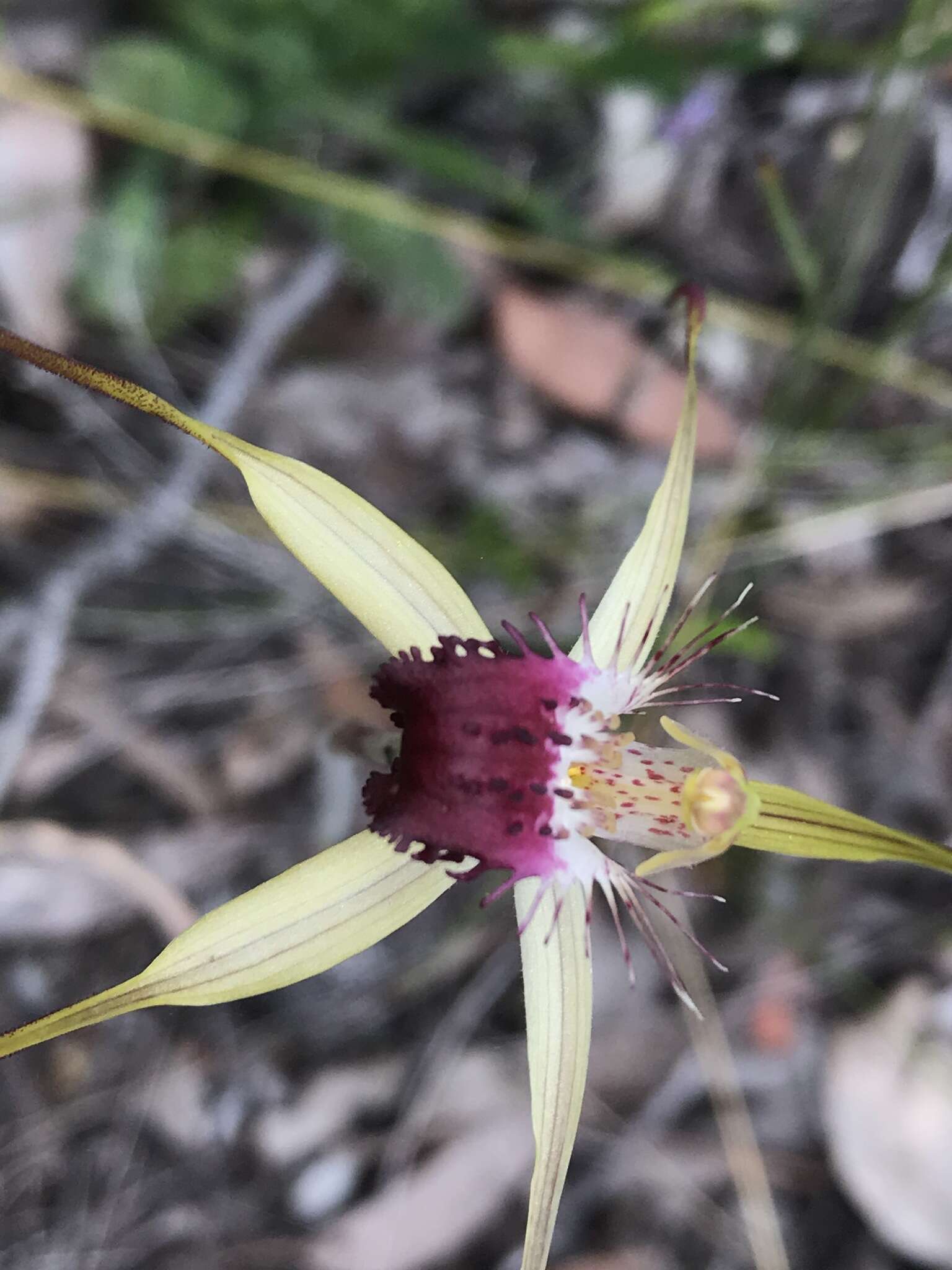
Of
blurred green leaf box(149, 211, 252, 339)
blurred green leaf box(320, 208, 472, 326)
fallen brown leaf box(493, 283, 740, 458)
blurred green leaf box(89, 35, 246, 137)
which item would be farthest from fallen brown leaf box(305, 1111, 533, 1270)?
blurred green leaf box(89, 35, 246, 137)

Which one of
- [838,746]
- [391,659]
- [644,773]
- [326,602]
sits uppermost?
[326,602]

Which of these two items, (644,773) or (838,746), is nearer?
(644,773)

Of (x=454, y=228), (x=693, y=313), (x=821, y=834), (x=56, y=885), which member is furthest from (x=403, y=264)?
(x=821, y=834)

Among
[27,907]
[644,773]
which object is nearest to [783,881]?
[644,773]

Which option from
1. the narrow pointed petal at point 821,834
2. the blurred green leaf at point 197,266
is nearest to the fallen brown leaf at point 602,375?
the blurred green leaf at point 197,266

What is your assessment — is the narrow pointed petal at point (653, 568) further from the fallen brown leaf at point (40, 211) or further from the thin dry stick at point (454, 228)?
the fallen brown leaf at point (40, 211)

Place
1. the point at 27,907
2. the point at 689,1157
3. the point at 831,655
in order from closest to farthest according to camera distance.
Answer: the point at 27,907, the point at 689,1157, the point at 831,655

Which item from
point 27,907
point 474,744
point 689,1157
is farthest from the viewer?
point 689,1157

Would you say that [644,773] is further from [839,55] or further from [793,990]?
[839,55]
